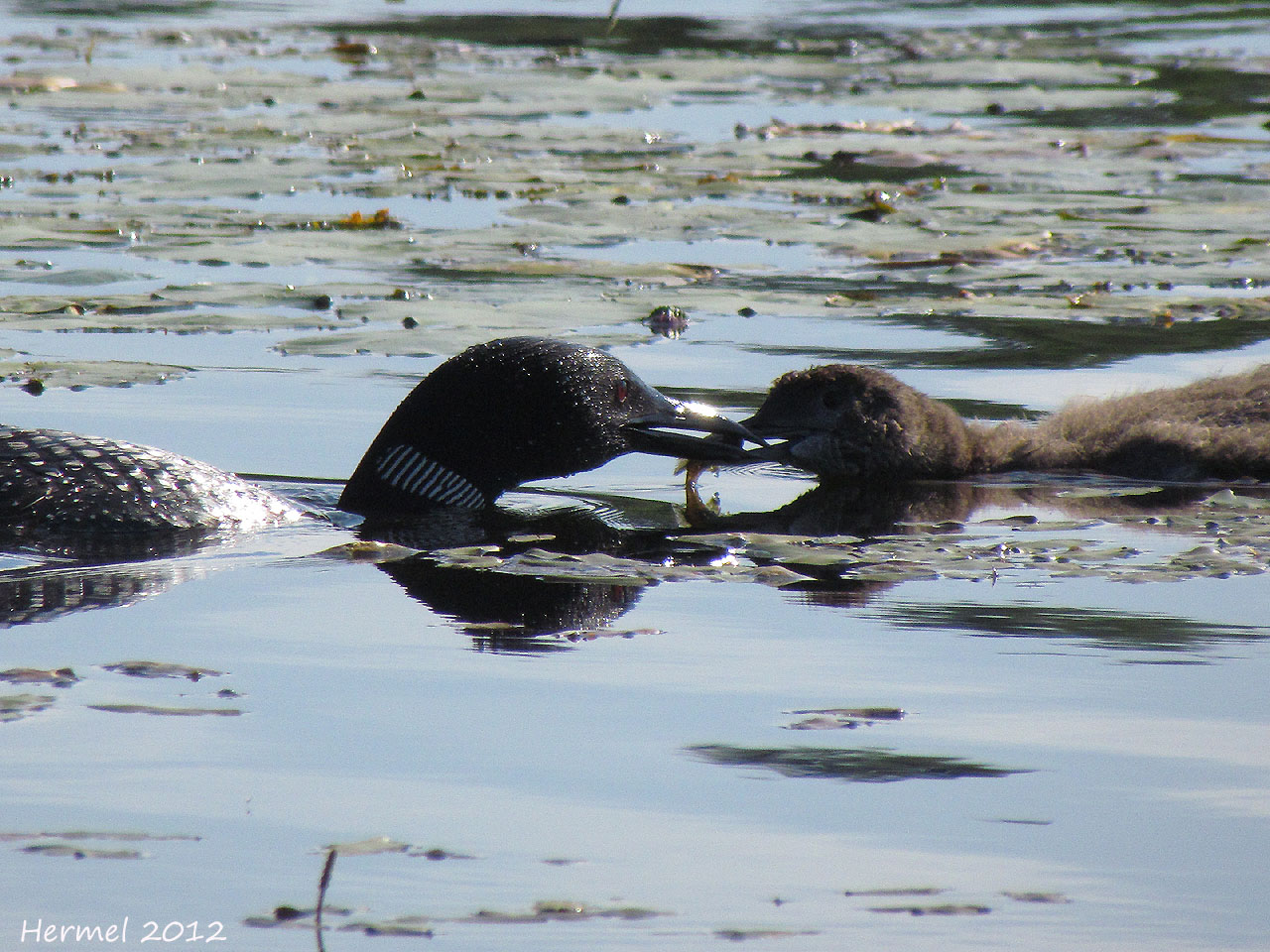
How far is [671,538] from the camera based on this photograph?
5090 millimetres

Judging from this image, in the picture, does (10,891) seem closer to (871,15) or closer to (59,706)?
(59,706)

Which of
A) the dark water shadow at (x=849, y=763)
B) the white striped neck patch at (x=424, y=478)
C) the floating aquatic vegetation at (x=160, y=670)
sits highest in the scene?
the white striped neck patch at (x=424, y=478)

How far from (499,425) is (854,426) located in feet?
3.85

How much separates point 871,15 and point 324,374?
13.2 metres

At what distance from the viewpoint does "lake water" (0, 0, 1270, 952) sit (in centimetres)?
285

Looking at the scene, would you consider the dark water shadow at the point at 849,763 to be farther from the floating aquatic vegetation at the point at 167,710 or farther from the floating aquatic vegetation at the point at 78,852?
the floating aquatic vegetation at the point at 78,852

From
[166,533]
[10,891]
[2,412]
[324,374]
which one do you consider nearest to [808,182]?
[324,374]

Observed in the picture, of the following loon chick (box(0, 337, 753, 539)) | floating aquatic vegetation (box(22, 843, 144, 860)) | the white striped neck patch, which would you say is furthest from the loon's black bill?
floating aquatic vegetation (box(22, 843, 144, 860))

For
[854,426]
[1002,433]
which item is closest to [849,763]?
[854,426]

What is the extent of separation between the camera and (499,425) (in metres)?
5.54

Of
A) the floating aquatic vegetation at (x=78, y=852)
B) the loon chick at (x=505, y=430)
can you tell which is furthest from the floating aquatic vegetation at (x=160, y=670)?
the loon chick at (x=505, y=430)

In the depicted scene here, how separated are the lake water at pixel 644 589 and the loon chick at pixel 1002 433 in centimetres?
12

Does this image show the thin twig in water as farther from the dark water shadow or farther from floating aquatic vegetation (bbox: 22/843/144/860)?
the dark water shadow

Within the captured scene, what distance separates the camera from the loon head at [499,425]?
5.48 metres
